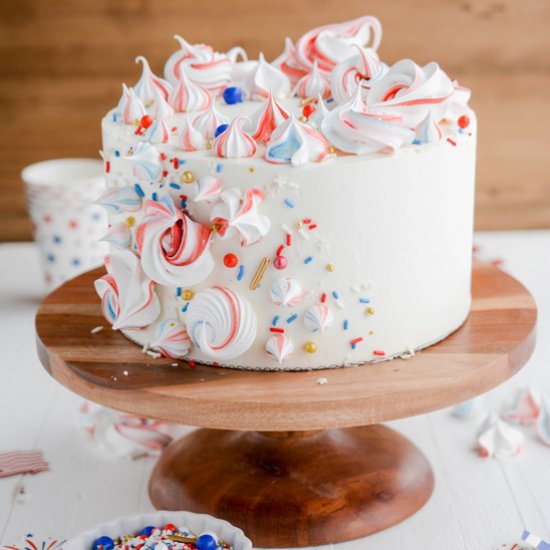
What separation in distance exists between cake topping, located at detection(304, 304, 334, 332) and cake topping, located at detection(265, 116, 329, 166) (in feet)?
0.78

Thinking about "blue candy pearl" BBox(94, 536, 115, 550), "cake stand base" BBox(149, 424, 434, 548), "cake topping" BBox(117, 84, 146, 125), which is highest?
"cake topping" BBox(117, 84, 146, 125)

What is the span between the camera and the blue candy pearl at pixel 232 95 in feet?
6.49

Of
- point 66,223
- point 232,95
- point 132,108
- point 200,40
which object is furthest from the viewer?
point 200,40

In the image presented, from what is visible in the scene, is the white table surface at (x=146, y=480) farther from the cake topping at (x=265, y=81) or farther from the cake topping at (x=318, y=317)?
the cake topping at (x=265, y=81)

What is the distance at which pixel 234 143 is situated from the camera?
1661mm

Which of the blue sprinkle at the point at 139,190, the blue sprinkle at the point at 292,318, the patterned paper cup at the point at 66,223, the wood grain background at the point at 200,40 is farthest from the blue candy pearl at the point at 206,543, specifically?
the wood grain background at the point at 200,40

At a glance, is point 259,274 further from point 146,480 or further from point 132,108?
point 146,480

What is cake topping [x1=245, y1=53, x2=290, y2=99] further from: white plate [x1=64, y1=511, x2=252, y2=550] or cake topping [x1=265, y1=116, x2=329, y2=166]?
white plate [x1=64, y1=511, x2=252, y2=550]

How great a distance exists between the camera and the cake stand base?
1917 millimetres

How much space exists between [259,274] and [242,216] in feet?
0.36

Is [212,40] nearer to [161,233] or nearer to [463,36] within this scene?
[463,36]

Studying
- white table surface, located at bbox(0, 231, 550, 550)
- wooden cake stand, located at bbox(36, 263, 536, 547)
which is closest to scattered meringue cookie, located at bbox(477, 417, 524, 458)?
white table surface, located at bbox(0, 231, 550, 550)

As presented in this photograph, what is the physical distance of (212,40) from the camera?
3.37 metres

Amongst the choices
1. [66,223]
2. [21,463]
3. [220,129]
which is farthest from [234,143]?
[66,223]
